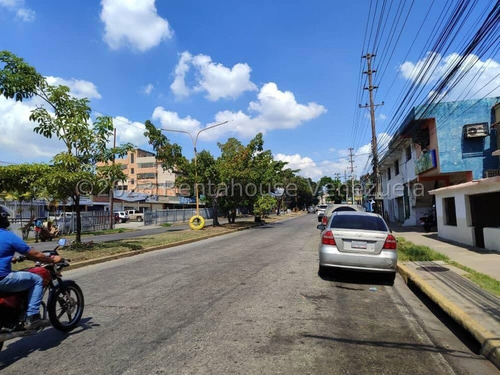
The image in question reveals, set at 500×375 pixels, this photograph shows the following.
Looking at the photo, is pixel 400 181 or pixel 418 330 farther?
pixel 400 181

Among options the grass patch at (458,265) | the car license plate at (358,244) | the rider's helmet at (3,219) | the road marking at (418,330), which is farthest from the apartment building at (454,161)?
the rider's helmet at (3,219)

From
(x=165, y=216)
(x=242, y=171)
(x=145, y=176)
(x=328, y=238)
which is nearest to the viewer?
(x=328, y=238)

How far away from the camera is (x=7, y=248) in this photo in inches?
171

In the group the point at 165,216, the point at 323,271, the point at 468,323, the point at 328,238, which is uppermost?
the point at 165,216

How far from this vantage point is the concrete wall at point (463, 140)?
20.0 m

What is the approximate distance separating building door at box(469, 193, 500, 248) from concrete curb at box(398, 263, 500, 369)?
707 cm

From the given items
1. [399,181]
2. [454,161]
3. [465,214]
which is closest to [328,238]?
[465,214]

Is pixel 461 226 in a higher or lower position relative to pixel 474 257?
higher

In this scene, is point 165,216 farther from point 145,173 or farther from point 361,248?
point 145,173

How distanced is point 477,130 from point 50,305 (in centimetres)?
2102

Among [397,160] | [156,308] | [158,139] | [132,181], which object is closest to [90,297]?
[156,308]

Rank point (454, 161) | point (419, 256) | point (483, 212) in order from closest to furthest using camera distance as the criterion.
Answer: point (419, 256)
point (483, 212)
point (454, 161)

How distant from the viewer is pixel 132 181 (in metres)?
93.5

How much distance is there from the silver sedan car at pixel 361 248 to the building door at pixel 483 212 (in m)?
7.23
